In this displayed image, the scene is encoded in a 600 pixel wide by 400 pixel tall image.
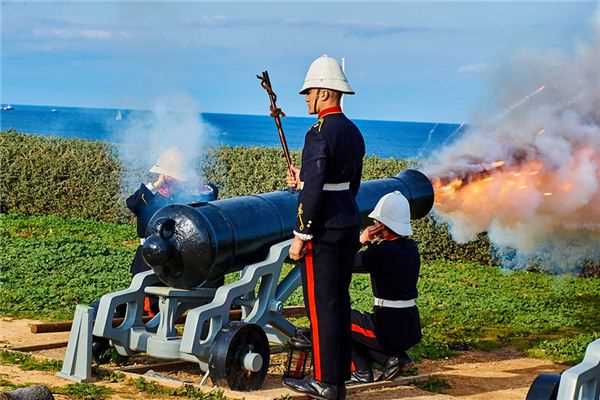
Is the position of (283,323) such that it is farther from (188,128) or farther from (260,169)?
(260,169)

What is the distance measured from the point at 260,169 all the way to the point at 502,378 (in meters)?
9.70

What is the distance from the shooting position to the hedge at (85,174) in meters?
18.2

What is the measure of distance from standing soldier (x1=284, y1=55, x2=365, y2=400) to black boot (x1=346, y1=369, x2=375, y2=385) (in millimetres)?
694

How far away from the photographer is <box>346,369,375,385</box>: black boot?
26.8ft

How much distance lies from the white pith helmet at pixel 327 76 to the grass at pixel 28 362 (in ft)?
9.76

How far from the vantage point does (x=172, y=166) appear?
952 cm

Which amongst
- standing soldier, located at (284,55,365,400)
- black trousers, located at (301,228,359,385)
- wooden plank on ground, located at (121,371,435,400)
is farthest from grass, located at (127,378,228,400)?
black trousers, located at (301,228,359,385)

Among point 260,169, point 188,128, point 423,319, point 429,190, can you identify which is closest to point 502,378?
point 429,190

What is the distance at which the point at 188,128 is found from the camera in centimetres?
1041

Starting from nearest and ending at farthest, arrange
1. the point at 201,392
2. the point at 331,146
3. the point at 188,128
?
the point at 331,146 → the point at 201,392 → the point at 188,128

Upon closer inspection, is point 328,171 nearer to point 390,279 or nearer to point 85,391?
point 390,279

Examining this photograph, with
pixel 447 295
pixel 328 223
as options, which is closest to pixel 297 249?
pixel 328 223

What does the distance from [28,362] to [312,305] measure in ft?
8.39

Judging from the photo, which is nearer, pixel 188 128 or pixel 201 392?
pixel 201 392
